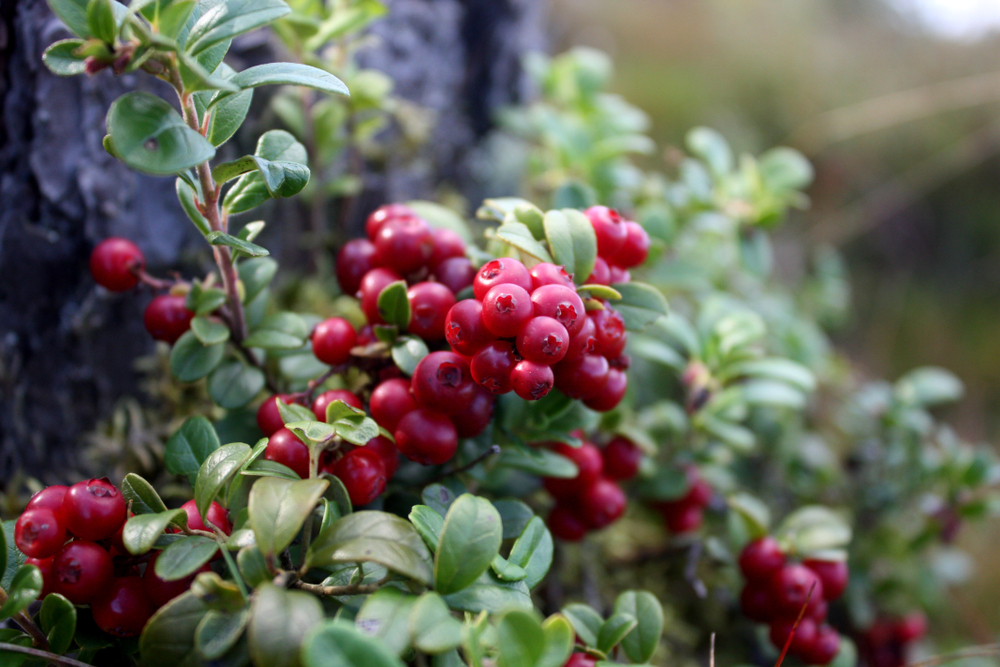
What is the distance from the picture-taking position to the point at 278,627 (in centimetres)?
89

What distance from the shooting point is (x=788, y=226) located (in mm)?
4836

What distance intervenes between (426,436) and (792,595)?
1.16 metres

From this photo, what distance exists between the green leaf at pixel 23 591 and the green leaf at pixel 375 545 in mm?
420

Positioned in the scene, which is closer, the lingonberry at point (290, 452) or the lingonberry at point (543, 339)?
the lingonberry at point (543, 339)

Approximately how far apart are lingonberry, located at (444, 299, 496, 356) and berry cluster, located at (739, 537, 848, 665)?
1182 millimetres

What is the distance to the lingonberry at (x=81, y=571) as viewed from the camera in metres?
1.07

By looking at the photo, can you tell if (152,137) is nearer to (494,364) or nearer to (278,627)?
(494,364)

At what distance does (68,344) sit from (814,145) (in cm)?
493

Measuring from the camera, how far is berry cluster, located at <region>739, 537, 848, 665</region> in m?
1.71

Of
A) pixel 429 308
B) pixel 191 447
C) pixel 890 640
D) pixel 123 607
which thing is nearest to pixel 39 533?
pixel 123 607

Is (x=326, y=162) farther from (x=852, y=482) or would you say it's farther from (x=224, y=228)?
(x=852, y=482)

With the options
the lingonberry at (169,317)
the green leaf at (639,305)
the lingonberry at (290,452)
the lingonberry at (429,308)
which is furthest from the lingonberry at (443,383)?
the lingonberry at (169,317)

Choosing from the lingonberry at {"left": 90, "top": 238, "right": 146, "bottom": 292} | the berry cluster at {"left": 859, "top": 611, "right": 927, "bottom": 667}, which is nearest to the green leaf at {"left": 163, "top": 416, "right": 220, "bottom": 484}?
the lingonberry at {"left": 90, "top": 238, "right": 146, "bottom": 292}

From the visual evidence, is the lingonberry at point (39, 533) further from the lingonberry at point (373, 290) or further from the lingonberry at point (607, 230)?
the lingonberry at point (607, 230)
